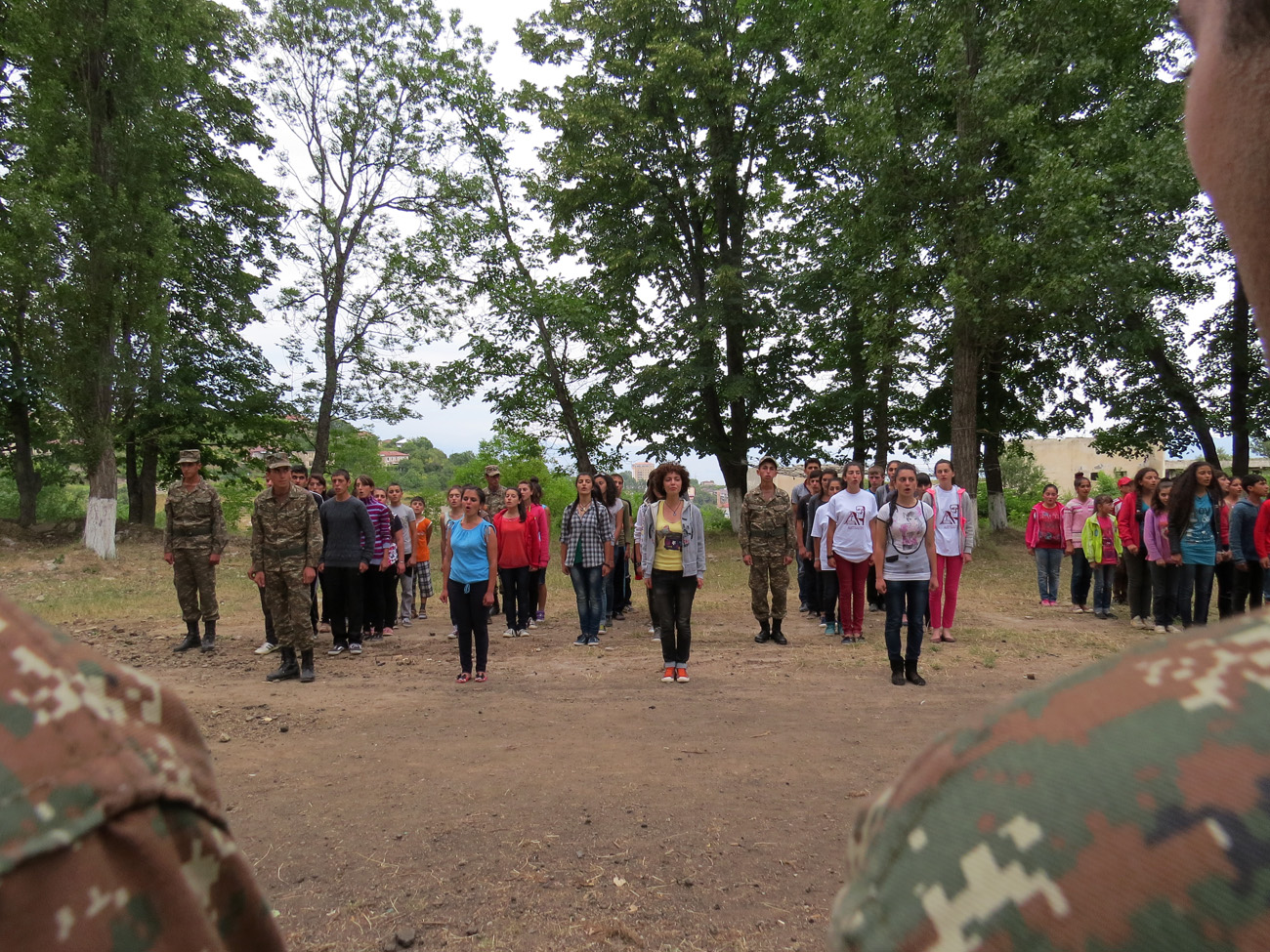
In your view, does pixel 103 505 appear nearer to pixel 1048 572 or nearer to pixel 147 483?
pixel 147 483

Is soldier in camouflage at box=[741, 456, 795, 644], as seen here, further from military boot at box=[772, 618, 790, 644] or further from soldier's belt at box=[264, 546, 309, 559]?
soldier's belt at box=[264, 546, 309, 559]

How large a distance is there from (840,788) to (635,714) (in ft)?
6.66

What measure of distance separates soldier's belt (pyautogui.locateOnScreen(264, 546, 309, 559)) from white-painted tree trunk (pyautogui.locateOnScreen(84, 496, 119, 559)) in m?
12.5

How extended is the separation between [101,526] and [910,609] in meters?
17.7

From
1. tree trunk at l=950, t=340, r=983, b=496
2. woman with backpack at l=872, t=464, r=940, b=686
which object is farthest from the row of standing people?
tree trunk at l=950, t=340, r=983, b=496

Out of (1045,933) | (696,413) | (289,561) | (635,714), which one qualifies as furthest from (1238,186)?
(696,413)

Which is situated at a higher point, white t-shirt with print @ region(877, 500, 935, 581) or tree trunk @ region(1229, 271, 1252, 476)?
tree trunk @ region(1229, 271, 1252, 476)

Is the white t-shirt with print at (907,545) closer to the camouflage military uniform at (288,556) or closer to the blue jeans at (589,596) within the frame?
the blue jeans at (589,596)

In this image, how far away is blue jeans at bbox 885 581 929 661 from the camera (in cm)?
725

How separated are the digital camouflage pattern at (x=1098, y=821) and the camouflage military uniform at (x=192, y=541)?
10058 millimetres

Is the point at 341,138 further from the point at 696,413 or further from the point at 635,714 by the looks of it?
the point at 635,714

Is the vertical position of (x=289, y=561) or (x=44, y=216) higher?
(x=44, y=216)

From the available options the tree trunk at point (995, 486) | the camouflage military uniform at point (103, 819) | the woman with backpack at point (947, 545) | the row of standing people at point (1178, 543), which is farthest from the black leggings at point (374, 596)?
the tree trunk at point (995, 486)

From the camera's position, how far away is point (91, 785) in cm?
68
